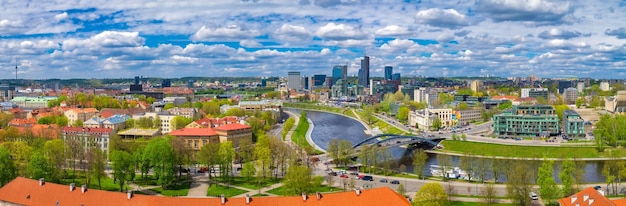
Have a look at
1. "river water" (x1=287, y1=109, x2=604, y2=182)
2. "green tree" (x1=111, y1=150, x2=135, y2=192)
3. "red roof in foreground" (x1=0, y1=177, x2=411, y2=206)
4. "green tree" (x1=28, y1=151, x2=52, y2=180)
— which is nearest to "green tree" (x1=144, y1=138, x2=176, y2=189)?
"green tree" (x1=111, y1=150, x2=135, y2=192)

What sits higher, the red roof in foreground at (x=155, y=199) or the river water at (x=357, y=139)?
the red roof in foreground at (x=155, y=199)

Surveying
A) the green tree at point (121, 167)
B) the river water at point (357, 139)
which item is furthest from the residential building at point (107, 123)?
the green tree at point (121, 167)

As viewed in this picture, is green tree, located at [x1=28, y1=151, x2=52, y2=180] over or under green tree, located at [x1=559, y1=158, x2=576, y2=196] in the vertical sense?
over

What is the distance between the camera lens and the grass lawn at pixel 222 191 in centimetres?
5747

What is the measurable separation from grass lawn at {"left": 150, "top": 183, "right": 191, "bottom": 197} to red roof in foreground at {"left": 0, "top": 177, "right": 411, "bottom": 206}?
16.1m

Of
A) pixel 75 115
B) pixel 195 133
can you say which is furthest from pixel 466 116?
pixel 75 115

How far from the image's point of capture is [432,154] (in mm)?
95125

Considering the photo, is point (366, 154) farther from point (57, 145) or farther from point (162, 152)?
point (57, 145)

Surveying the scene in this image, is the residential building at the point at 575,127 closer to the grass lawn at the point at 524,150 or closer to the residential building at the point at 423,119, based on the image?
the grass lawn at the point at 524,150

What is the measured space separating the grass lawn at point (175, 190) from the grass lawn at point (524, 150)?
48297 mm

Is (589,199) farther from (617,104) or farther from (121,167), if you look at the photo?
(617,104)

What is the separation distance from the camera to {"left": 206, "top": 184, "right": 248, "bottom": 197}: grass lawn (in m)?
57.5

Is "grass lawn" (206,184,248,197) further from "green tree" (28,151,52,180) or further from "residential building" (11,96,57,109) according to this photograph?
"residential building" (11,96,57,109)

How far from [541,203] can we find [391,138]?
54372 mm
